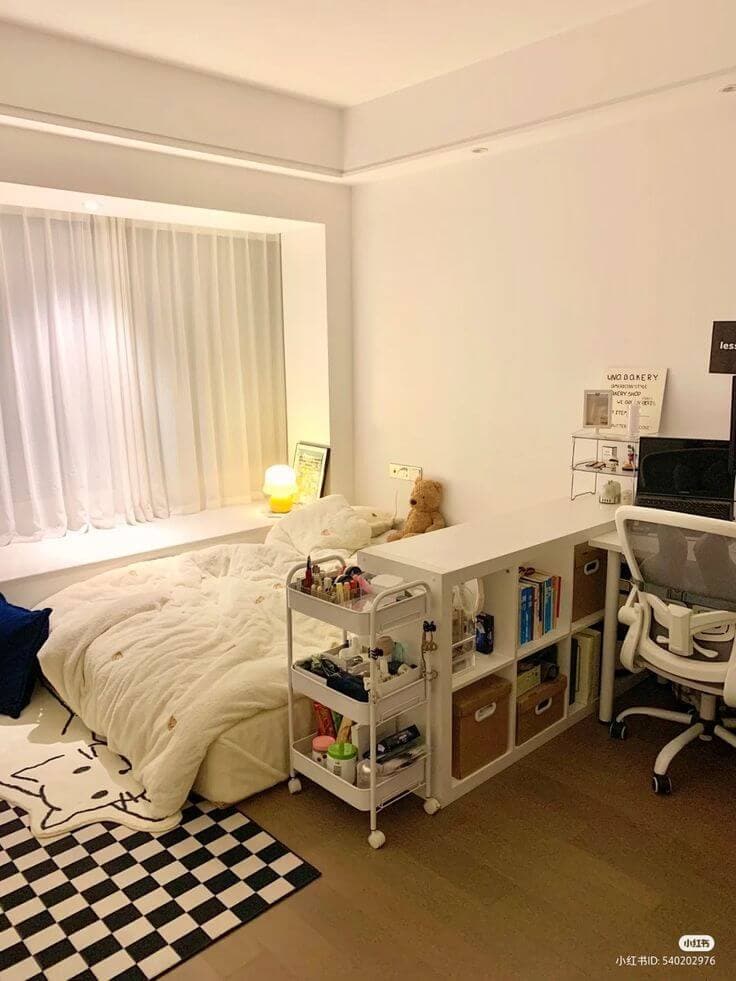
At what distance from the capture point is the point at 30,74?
3.03 meters

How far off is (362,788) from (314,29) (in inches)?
113

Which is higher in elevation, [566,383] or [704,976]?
[566,383]

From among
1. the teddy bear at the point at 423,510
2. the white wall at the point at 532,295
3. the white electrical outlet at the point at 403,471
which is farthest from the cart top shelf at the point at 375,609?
the white electrical outlet at the point at 403,471

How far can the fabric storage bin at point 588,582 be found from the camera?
283cm

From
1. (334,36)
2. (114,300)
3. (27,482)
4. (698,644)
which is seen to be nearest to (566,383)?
(698,644)

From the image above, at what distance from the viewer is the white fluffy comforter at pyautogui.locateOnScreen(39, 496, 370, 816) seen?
2391 millimetres

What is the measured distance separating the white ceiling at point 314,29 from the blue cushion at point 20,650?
2360 millimetres

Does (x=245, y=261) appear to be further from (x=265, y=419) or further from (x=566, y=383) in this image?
(x=566, y=383)

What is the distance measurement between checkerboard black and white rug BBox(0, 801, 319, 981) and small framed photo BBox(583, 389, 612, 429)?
224 cm

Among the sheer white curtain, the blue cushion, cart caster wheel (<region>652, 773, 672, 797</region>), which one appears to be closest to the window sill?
the sheer white curtain

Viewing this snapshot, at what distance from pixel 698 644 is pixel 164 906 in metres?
1.76

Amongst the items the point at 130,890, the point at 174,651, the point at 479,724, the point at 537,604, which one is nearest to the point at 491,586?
the point at 537,604

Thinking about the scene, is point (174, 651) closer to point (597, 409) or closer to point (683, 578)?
point (683, 578)

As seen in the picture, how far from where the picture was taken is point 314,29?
3002 mm
